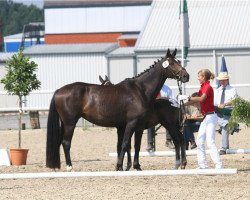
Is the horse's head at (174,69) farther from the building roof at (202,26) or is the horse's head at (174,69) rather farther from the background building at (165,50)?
the building roof at (202,26)

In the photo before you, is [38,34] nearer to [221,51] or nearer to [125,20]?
[125,20]

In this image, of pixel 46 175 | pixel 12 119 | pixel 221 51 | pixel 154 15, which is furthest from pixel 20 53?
pixel 154 15

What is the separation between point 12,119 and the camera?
33.0m

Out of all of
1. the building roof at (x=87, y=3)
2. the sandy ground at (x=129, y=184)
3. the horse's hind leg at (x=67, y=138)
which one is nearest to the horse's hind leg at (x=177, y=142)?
the sandy ground at (x=129, y=184)

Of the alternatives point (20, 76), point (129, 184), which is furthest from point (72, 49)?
point (129, 184)

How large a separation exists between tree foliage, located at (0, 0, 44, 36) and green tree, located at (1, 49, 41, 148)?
107898 millimetres

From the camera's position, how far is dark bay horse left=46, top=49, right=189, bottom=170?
14641mm

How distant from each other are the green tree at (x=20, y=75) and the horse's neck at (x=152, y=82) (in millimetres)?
4550

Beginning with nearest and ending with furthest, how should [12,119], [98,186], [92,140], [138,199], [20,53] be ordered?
[138,199]
[98,186]
[20,53]
[92,140]
[12,119]

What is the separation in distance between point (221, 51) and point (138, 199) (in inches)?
1248

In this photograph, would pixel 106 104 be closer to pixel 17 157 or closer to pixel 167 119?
pixel 167 119

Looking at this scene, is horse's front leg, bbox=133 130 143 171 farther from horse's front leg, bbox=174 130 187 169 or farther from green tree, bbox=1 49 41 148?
green tree, bbox=1 49 41 148

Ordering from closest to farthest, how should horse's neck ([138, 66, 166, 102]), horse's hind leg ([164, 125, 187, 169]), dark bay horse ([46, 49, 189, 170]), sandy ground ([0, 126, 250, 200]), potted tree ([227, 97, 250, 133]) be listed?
sandy ground ([0, 126, 250, 200]) → potted tree ([227, 97, 250, 133]) → dark bay horse ([46, 49, 189, 170]) → horse's neck ([138, 66, 166, 102]) → horse's hind leg ([164, 125, 187, 169])

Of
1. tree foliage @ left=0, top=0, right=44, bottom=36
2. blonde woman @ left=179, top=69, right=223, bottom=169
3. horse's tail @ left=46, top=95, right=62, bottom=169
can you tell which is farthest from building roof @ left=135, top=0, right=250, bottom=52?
tree foliage @ left=0, top=0, right=44, bottom=36
